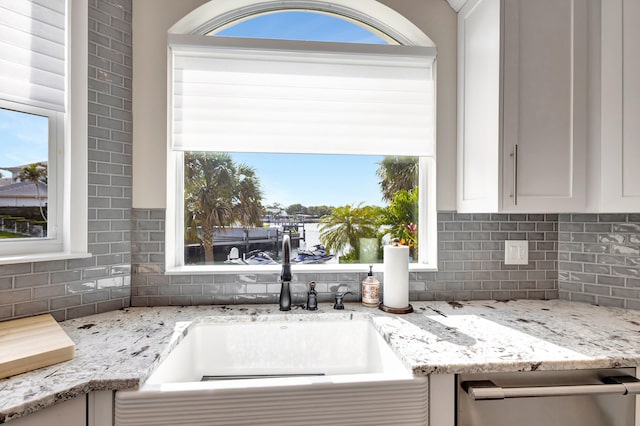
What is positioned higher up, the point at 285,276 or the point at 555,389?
the point at 285,276

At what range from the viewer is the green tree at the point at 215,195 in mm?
1733

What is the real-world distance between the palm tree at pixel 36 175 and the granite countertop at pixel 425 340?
58 centimetres

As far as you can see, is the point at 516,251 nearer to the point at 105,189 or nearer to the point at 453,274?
the point at 453,274

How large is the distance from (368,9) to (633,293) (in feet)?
6.47

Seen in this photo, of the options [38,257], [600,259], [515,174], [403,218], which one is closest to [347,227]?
[403,218]

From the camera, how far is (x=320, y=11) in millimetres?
1798

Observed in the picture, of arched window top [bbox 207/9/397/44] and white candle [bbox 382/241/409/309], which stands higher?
arched window top [bbox 207/9/397/44]

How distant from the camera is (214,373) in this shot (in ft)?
4.43

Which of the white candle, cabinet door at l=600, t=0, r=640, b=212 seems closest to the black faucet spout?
the white candle

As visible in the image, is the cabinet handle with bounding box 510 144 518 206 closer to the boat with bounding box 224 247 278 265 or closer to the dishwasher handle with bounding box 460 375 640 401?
the dishwasher handle with bounding box 460 375 640 401

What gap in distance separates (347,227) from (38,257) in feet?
4.65

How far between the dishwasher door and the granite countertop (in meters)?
0.05

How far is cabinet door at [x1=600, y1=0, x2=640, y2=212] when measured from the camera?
1.28 m

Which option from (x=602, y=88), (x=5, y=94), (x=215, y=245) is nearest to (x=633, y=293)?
(x=602, y=88)
